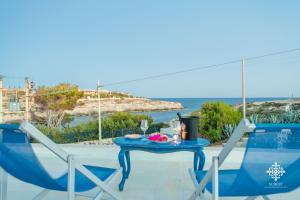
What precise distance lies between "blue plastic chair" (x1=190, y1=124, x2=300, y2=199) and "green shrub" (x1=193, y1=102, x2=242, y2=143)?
357cm

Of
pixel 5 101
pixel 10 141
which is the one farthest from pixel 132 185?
pixel 5 101

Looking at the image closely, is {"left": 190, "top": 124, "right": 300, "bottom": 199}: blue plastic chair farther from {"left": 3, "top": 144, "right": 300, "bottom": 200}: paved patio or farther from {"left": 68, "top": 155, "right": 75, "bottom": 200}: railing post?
{"left": 3, "top": 144, "right": 300, "bottom": 200}: paved patio

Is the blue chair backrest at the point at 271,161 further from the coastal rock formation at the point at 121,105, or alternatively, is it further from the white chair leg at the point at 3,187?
the coastal rock formation at the point at 121,105

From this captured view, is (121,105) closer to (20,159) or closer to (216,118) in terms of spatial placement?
(216,118)

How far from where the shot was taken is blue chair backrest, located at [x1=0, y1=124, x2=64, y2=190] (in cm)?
171

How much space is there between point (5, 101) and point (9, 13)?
2.81 meters

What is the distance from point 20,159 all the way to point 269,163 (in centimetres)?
127

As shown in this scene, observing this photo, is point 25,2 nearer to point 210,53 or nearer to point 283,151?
point 210,53

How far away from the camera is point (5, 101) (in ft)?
19.6

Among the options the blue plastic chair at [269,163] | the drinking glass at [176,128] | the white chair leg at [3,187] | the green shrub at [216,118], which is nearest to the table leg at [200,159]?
the drinking glass at [176,128]

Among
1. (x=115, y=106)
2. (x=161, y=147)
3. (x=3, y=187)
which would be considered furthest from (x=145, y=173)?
(x=115, y=106)

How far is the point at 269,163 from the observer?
5.07ft

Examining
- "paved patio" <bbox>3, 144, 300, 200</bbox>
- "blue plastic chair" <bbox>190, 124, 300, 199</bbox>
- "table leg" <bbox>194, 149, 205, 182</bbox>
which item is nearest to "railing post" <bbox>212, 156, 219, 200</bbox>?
"blue plastic chair" <bbox>190, 124, 300, 199</bbox>

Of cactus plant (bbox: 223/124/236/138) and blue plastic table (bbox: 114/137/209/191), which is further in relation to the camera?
cactus plant (bbox: 223/124/236/138)
